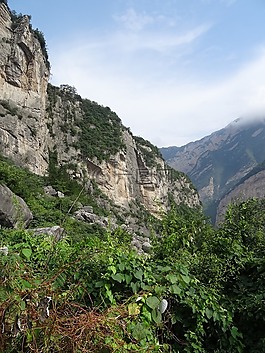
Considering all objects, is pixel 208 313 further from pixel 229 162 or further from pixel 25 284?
pixel 229 162

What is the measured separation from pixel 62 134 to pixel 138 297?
4268 centimetres

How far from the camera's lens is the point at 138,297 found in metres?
2.89

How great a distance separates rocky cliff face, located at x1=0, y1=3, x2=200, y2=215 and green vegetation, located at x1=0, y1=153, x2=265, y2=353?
25746 millimetres

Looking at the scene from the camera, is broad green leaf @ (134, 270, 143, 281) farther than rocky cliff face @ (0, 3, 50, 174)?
No

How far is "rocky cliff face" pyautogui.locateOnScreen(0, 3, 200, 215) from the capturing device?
31.3 m

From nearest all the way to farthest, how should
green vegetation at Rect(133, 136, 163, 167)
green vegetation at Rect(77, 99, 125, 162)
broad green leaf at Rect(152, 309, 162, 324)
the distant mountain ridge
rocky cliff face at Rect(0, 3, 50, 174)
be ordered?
broad green leaf at Rect(152, 309, 162, 324), rocky cliff face at Rect(0, 3, 50, 174), green vegetation at Rect(77, 99, 125, 162), green vegetation at Rect(133, 136, 163, 167), the distant mountain ridge

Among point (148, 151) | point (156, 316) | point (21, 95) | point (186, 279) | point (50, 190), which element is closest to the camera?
point (156, 316)

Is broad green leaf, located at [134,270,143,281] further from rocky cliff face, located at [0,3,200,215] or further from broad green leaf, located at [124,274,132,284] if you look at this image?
rocky cliff face, located at [0,3,200,215]

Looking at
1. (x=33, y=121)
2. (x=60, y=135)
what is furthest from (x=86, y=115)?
(x=33, y=121)

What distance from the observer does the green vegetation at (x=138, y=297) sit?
252 centimetres

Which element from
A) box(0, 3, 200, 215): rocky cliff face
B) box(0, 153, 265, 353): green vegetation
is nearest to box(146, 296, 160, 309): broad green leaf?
A: box(0, 153, 265, 353): green vegetation

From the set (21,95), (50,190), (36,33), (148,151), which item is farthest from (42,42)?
(148,151)

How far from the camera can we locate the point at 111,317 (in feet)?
8.74

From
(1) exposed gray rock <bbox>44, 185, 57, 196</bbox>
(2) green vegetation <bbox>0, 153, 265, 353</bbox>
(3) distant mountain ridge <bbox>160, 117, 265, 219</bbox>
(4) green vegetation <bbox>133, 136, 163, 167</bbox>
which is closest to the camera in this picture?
(2) green vegetation <bbox>0, 153, 265, 353</bbox>
